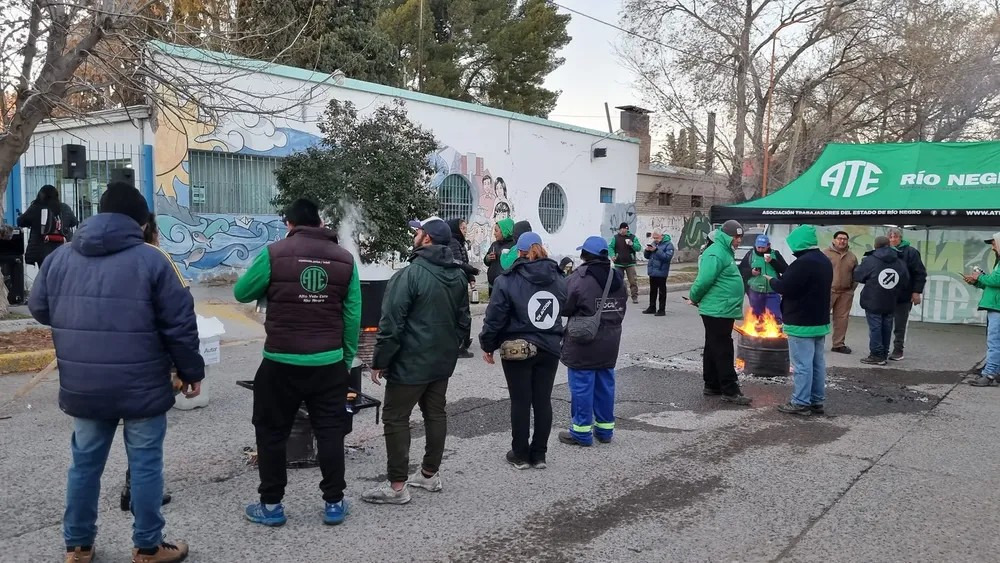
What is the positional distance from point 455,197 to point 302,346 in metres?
15.8

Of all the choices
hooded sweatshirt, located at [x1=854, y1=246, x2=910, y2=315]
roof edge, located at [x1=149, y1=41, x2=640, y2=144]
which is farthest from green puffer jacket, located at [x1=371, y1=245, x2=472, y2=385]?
hooded sweatshirt, located at [x1=854, y1=246, x2=910, y2=315]

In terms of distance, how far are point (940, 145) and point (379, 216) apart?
9.64m

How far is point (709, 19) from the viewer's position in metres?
26.2

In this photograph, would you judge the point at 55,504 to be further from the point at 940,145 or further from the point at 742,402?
the point at 940,145

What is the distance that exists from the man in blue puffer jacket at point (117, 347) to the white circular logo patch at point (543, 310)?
2295mm

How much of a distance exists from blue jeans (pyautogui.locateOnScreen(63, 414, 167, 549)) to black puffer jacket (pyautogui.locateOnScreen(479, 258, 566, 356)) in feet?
7.65

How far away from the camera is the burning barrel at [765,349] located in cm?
899

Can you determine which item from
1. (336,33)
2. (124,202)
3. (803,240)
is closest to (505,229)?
(803,240)

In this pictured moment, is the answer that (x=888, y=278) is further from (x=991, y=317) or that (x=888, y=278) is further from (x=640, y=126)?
(x=640, y=126)

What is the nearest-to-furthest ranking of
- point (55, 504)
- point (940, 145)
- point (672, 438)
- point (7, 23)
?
point (55, 504) → point (672, 438) → point (7, 23) → point (940, 145)

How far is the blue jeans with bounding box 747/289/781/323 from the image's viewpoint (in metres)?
10.2

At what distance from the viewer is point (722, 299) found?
25.0 ft

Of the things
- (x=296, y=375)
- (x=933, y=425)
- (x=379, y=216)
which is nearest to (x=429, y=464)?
(x=296, y=375)

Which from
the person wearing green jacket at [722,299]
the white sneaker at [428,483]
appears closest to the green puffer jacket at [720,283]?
the person wearing green jacket at [722,299]
